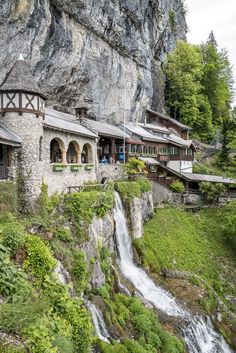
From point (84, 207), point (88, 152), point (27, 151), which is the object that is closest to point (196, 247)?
point (88, 152)

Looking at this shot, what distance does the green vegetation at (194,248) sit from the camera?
84.6 ft

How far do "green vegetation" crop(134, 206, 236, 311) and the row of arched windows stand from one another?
9.01 metres

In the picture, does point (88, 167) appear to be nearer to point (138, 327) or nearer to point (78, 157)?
point (78, 157)

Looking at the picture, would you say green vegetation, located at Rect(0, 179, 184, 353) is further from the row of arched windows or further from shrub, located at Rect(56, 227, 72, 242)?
the row of arched windows

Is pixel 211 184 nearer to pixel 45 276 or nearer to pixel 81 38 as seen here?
pixel 81 38

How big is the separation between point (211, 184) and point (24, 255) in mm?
29941

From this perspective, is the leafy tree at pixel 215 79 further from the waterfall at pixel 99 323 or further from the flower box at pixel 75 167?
the waterfall at pixel 99 323

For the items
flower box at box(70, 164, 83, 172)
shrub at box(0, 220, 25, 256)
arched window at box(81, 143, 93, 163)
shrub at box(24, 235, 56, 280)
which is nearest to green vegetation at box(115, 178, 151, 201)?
arched window at box(81, 143, 93, 163)

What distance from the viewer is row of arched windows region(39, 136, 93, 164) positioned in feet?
81.1

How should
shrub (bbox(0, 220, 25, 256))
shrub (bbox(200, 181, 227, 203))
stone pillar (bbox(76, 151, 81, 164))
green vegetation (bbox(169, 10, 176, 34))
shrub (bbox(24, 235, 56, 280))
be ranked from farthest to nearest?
1. green vegetation (bbox(169, 10, 176, 34))
2. shrub (bbox(200, 181, 227, 203))
3. stone pillar (bbox(76, 151, 81, 164))
4. shrub (bbox(0, 220, 25, 256))
5. shrub (bbox(24, 235, 56, 280))

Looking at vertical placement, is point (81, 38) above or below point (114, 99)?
above

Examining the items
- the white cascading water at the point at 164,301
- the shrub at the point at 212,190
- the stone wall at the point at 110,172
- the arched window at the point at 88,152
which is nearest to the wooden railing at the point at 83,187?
the white cascading water at the point at 164,301

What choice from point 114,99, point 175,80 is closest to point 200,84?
point 175,80

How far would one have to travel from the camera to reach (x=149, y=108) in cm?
5359
